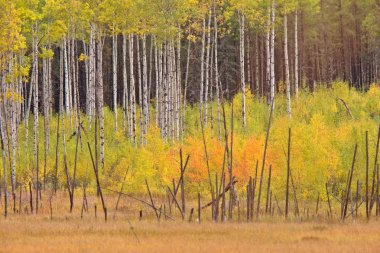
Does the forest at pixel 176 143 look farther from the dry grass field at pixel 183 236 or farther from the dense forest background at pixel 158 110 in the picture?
the dry grass field at pixel 183 236

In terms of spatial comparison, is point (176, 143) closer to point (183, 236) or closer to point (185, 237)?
point (183, 236)

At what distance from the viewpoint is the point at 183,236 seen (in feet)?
64.1

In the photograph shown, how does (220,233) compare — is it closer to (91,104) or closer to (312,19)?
(91,104)

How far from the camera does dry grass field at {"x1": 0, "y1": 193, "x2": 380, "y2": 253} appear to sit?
693 inches

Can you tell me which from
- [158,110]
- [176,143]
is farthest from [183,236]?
[158,110]

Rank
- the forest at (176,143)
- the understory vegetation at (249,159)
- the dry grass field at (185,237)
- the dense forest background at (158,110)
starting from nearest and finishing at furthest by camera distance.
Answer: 1. the dry grass field at (185,237)
2. the forest at (176,143)
3. the understory vegetation at (249,159)
4. the dense forest background at (158,110)

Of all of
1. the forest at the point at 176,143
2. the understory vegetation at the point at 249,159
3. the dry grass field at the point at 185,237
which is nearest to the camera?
the dry grass field at the point at 185,237

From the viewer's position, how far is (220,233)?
2019cm

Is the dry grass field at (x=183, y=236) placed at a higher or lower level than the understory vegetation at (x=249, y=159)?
lower

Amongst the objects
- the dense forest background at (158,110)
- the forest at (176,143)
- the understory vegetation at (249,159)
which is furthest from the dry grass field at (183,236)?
the understory vegetation at (249,159)

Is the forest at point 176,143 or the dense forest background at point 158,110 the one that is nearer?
the forest at point 176,143

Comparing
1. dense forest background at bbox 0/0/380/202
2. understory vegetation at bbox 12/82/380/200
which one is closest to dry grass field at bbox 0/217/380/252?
dense forest background at bbox 0/0/380/202

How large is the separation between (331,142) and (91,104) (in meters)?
17.5

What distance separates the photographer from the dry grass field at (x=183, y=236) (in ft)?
57.8
